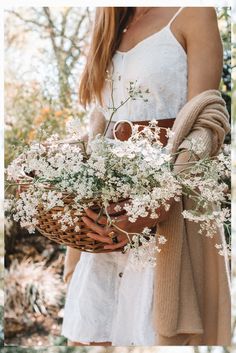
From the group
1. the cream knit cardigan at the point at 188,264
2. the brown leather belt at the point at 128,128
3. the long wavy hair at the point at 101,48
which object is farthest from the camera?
the long wavy hair at the point at 101,48

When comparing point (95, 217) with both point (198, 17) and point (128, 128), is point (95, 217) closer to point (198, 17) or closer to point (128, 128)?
point (128, 128)

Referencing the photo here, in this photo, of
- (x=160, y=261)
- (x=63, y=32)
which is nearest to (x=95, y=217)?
(x=160, y=261)

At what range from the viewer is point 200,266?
1496 millimetres

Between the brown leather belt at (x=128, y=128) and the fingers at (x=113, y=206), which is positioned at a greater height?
the brown leather belt at (x=128, y=128)

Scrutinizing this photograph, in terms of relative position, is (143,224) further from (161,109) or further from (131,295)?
(161,109)

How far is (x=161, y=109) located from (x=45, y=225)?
44cm

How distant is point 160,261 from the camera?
144 centimetres

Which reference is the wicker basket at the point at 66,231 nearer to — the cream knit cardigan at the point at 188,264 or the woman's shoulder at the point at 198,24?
the cream knit cardigan at the point at 188,264

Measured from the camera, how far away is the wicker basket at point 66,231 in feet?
4.21

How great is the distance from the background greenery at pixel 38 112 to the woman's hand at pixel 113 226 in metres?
1.94

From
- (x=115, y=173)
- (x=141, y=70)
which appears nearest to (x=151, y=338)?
(x=115, y=173)

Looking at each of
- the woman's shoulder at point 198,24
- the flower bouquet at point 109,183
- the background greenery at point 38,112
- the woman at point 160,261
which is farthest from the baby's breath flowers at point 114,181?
the background greenery at point 38,112

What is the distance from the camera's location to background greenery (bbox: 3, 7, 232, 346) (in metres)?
3.29

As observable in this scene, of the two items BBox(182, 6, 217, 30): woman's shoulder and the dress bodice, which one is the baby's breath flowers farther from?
BBox(182, 6, 217, 30): woman's shoulder
